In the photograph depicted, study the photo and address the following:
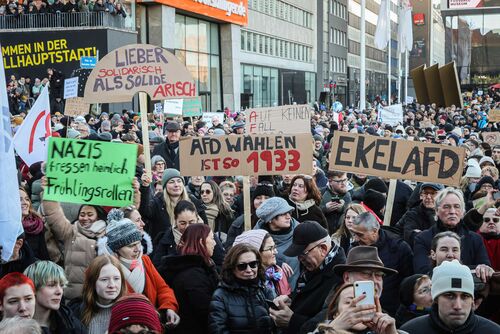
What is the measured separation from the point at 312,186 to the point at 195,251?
3.09 m

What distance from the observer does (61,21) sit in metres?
32.7

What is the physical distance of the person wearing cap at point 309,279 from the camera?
564 cm

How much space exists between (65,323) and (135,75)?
19.2ft

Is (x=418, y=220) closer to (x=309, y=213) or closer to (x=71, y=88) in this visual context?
(x=309, y=213)

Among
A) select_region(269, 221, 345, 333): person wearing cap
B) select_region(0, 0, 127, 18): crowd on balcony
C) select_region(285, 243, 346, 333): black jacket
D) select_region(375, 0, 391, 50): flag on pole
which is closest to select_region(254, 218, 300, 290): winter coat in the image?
select_region(269, 221, 345, 333): person wearing cap

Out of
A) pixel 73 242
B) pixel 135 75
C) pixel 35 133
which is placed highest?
pixel 135 75

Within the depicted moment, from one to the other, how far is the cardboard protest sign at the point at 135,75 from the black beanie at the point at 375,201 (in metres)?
2.90

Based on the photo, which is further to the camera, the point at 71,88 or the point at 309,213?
the point at 71,88

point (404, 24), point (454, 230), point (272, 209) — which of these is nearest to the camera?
point (454, 230)

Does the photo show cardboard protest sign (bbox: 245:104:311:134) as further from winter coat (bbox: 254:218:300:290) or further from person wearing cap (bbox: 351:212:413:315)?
person wearing cap (bbox: 351:212:413:315)

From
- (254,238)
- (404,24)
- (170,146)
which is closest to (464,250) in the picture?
(254,238)

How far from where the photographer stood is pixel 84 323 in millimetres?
5562

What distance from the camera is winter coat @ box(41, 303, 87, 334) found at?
17.7 feet

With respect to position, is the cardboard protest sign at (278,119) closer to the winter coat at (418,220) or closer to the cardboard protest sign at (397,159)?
the cardboard protest sign at (397,159)
